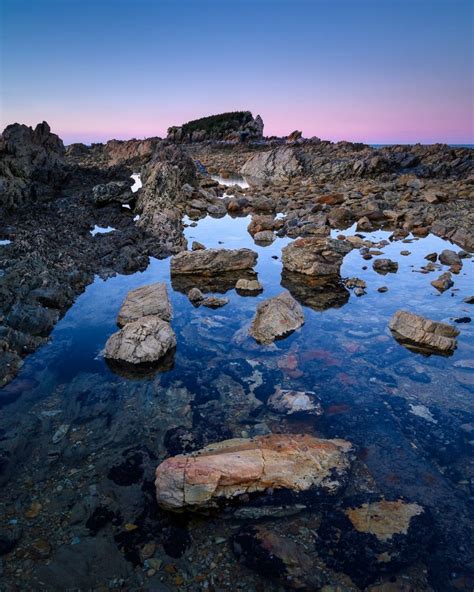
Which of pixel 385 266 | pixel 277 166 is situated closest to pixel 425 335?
pixel 385 266

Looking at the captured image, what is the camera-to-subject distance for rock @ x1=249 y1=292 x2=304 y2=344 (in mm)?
8680

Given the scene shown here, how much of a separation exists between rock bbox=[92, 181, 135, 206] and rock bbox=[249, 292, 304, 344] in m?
14.8

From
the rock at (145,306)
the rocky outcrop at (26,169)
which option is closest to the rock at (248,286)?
the rock at (145,306)

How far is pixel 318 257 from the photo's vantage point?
41.4 ft

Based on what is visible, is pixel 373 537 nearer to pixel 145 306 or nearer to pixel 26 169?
pixel 145 306

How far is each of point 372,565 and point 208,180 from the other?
2780cm

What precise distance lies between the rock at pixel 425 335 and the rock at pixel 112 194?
1711 centimetres

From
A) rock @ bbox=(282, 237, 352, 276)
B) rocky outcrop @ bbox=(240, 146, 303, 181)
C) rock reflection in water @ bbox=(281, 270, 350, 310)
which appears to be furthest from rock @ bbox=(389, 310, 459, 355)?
rocky outcrop @ bbox=(240, 146, 303, 181)

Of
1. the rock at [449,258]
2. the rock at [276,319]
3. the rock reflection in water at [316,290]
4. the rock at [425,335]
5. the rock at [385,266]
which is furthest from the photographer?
the rock at [449,258]

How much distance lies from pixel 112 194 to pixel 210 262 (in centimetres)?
1114

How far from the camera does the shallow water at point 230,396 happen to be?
208 inches

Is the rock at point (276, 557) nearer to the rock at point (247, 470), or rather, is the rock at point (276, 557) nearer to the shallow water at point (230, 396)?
the shallow water at point (230, 396)

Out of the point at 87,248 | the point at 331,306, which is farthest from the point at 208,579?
the point at 87,248

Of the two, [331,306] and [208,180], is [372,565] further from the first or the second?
[208,180]
